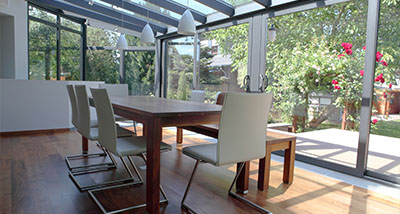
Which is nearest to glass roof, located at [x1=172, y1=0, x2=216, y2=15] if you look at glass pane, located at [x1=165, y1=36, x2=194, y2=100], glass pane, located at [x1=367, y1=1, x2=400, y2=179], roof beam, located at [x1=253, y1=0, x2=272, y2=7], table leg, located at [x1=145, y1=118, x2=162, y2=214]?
glass pane, located at [x1=165, y1=36, x2=194, y2=100]

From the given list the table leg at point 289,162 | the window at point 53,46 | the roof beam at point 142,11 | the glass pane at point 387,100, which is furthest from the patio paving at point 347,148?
the window at point 53,46

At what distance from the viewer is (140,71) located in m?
7.41

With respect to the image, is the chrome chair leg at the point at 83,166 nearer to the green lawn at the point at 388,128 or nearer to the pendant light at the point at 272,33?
the pendant light at the point at 272,33

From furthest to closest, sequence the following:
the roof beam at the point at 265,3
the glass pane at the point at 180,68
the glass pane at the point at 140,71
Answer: the glass pane at the point at 140,71
the glass pane at the point at 180,68
the roof beam at the point at 265,3

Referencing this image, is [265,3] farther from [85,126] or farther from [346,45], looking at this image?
[85,126]

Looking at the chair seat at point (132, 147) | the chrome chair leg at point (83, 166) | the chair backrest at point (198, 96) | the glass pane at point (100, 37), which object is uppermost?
the glass pane at point (100, 37)

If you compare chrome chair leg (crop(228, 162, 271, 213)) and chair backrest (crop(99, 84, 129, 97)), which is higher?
chair backrest (crop(99, 84, 129, 97))

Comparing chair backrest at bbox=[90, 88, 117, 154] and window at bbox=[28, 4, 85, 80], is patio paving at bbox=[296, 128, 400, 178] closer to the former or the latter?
chair backrest at bbox=[90, 88, 117, 154]

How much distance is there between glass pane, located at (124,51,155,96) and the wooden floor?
3.99 m

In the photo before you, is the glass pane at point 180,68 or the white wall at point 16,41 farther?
the glass pane at point 180,68

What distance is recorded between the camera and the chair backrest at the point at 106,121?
2107 millimetres

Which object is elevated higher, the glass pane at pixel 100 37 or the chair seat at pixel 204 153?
the glass pane at pixel 100 37

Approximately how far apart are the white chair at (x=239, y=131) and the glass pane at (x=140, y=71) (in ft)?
17.6

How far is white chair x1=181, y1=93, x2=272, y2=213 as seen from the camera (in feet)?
6.18
